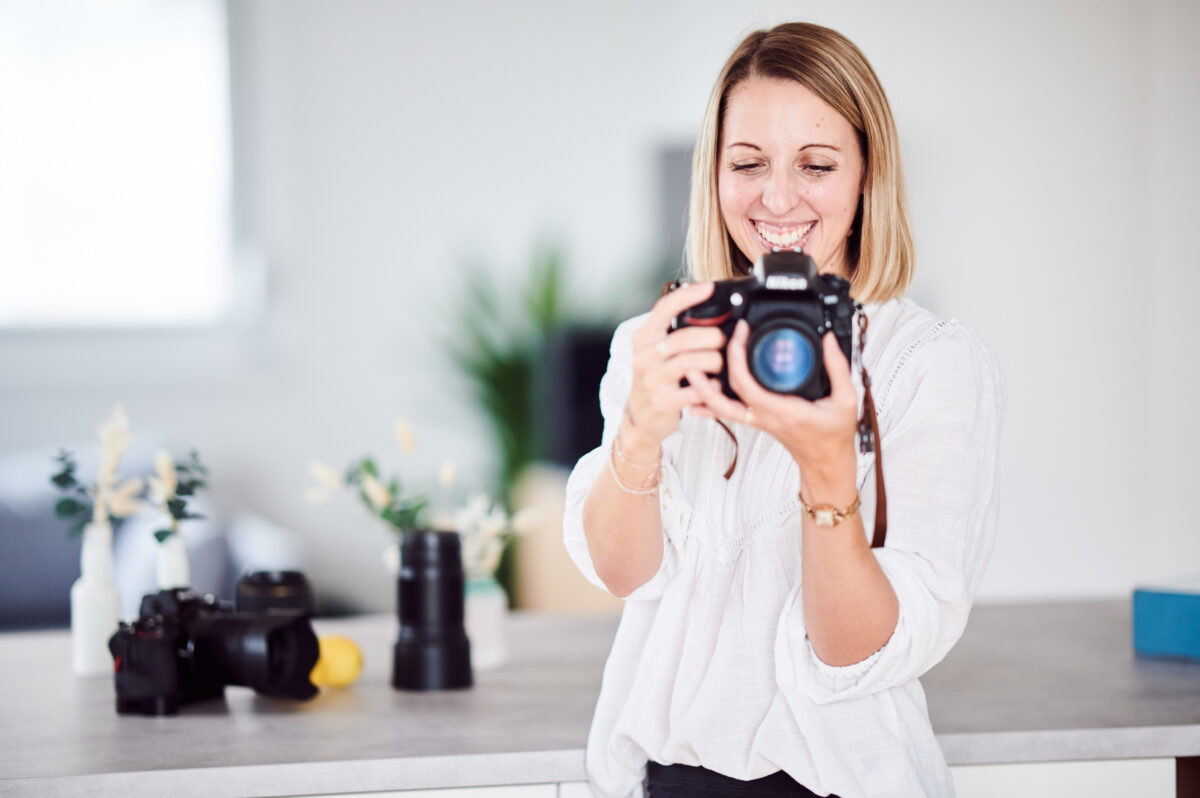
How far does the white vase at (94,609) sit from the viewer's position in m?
1.42

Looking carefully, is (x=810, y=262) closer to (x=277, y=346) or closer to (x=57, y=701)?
(x=57, y=701)

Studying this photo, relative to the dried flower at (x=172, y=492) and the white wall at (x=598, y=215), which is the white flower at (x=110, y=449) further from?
the white wall at (x=598, y=215)

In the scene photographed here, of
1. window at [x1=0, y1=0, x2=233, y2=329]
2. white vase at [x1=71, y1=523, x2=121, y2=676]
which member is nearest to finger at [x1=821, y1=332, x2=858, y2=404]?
white vase at [x1=71, y1=523, x2=121, y2=676]

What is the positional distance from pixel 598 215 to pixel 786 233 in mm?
2793

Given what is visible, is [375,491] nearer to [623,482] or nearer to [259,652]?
[259,652]

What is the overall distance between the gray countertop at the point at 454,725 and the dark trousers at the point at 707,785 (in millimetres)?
86

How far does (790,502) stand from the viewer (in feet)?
3.20

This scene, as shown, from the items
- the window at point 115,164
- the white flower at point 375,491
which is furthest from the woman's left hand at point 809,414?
the window at point 115,164

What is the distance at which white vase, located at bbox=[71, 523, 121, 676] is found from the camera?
1.42 meters

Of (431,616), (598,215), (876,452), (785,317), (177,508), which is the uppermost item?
(598,215)

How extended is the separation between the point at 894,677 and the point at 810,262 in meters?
0.33

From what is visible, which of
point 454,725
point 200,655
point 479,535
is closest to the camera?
point 454,725

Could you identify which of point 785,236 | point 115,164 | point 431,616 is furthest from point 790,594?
point 115,164

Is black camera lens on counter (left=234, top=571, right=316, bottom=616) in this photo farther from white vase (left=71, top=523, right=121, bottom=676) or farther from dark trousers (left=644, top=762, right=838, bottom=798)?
dark trousers (left=644, top=762, right=838, bottom=798)
